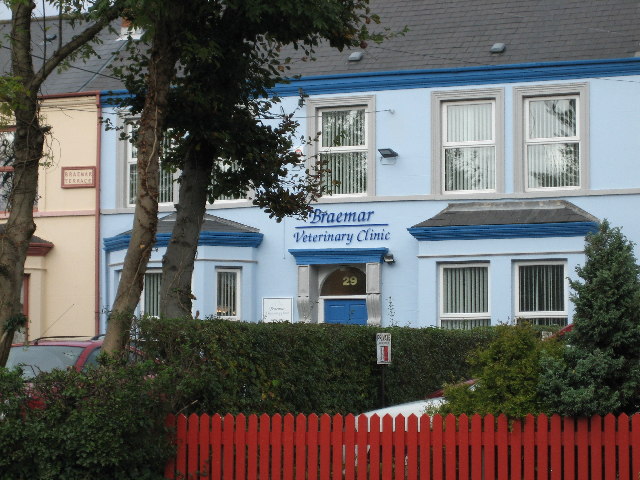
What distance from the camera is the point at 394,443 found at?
9570 mm

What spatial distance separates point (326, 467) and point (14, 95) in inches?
166

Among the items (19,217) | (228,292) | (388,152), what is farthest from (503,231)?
(19,217)

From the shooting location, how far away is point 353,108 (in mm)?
23344

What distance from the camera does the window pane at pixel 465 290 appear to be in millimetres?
22219

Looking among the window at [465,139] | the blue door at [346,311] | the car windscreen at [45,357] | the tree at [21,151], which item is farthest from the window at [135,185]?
the tree at [21,151]

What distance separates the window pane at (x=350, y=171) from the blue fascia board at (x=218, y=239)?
1882mm

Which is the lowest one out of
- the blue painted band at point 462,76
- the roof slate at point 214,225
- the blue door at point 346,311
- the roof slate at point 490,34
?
the blue door at point 346,311

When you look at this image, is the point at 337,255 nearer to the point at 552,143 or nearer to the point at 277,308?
the point at 277,308

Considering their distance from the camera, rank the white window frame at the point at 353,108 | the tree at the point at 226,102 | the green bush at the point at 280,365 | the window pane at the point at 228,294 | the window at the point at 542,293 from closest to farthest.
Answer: the green bush at the point at 280,365 → the tree at the point at 226,102 → the window at the point at 542,293 → the white window frame at the point at 353,108 → the window pane at the point at 228,294

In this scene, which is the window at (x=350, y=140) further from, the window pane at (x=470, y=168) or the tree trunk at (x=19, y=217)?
the tree trunk at (x=19, y=217)

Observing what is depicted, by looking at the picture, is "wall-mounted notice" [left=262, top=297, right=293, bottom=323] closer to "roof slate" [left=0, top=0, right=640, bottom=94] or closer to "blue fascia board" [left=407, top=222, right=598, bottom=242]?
"blue fascia board" [left=407, top=222, right=598, bottom=242]

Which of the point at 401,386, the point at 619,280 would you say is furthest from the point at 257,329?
the point at 401,386

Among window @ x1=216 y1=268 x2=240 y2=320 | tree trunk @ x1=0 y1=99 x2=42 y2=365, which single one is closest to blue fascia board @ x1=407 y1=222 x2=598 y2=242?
window @ x1=216 y1=268 x2=240 y2=320

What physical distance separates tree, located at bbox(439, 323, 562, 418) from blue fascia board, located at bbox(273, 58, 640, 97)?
11.9 metres
